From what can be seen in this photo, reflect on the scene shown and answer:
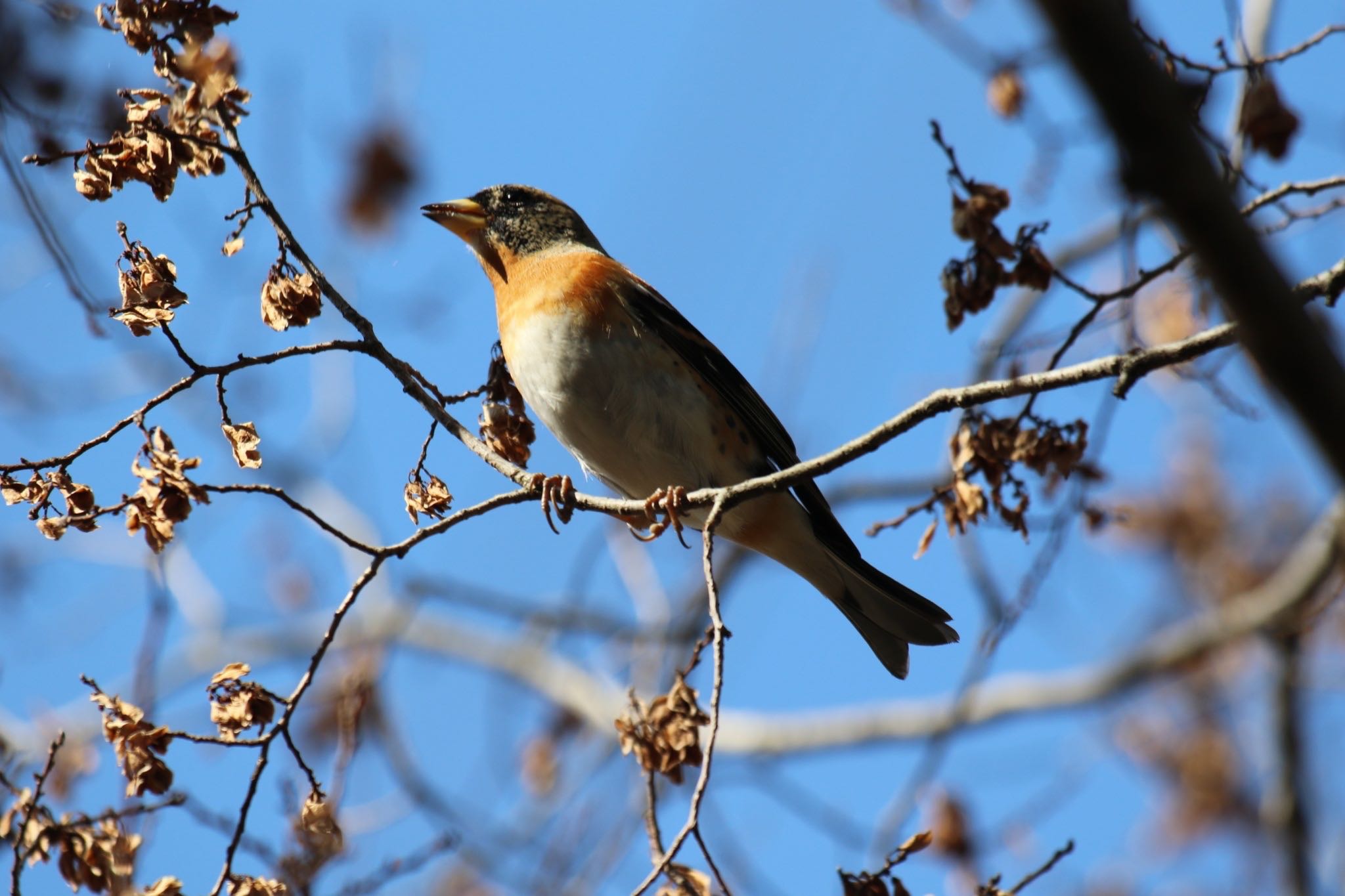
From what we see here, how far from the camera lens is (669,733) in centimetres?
318

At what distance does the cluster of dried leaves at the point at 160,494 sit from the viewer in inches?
109

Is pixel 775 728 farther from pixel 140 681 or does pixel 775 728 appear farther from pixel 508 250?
pixel 140 681

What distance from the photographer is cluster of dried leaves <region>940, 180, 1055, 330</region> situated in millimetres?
3400

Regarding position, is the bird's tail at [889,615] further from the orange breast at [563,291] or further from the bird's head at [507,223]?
the bird's head at [507,223]

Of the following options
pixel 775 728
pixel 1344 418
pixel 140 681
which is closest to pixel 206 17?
pixel 140 681

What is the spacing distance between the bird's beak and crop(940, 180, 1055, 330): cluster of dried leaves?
2.21 meters

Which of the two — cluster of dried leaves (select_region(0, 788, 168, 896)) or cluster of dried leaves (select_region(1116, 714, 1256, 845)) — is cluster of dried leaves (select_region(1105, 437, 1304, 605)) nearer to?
cluster of dried leaves (select_region(1116, 714, 1256, 845))

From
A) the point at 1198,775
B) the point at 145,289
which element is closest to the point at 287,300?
the point at 145,289

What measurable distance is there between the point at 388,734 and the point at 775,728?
104 inches

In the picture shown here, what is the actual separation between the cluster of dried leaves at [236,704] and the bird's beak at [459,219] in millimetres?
2575

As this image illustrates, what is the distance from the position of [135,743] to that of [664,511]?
1.57m

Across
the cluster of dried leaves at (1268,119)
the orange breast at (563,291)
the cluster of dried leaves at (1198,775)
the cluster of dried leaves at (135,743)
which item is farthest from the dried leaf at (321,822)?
the cluster of dried leaves at (1198,775)

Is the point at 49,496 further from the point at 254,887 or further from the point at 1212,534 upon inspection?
the point at 1212,534

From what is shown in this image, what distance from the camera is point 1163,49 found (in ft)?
9.66
